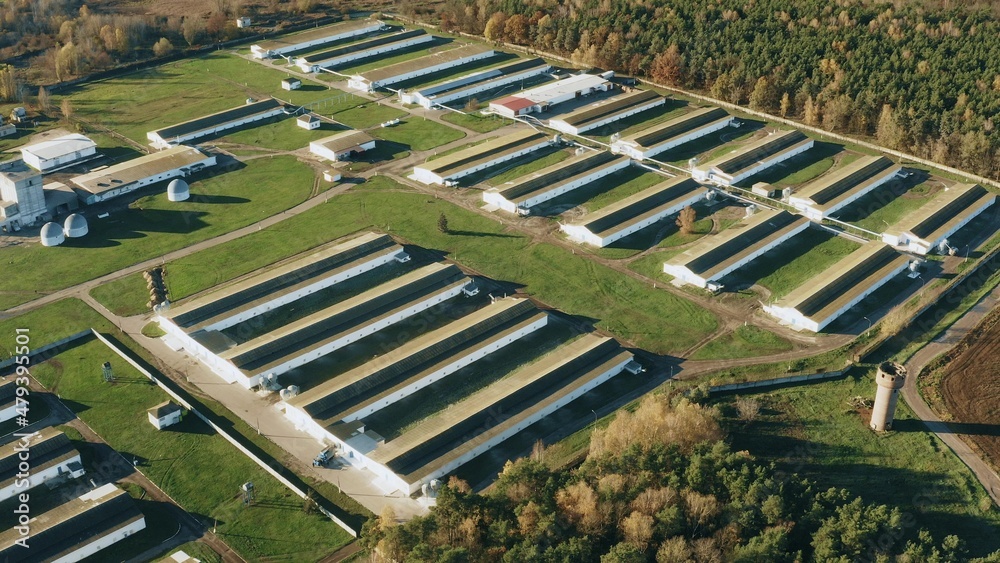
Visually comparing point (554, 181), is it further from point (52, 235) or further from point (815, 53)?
point (52, 235)

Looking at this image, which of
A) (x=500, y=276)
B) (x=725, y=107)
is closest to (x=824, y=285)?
(x=500, y=276)

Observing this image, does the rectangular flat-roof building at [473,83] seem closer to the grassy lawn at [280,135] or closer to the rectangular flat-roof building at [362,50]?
the grassy lawn at [280,135]

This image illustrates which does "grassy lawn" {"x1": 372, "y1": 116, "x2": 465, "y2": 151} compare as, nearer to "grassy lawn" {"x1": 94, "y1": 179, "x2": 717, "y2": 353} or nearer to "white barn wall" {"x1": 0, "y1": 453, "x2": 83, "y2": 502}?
"grassy lawn" {"x1": 94, "y1": 179, "x2": 717, "y2": 353}

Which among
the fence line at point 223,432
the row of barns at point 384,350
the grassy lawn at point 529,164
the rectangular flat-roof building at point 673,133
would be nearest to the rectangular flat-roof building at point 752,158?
the rectangular flat-roof building at point 673,133

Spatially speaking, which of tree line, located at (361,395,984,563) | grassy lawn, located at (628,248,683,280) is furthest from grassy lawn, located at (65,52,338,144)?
tree line, located at (361,395,984,563)

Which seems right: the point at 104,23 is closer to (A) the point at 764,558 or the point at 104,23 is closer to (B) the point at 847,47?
(B) the point at 847,47
